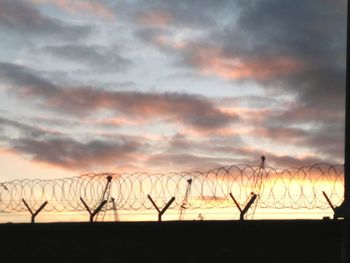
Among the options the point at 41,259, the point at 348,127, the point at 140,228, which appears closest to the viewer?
the point at 348,127

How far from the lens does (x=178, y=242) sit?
61.3 ft

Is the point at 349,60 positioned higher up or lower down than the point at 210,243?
higher up

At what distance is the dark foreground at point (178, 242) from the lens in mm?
17498

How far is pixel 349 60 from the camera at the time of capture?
11.6 m

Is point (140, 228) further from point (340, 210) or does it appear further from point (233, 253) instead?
point (340, 210)

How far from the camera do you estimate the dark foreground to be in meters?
17.5

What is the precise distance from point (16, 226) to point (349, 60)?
13259 mm

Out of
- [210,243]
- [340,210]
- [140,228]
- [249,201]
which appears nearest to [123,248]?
[140,228]

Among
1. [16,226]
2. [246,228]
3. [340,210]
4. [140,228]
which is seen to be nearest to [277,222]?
[246,228]

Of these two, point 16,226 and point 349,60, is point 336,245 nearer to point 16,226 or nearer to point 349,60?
point 349,60

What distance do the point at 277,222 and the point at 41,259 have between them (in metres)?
7.25

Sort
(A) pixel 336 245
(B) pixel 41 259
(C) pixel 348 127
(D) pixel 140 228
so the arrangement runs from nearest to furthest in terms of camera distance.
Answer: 1. (C) pixel 348 127
2. (A) pixel 336 245
3. (D) pixel 140 228
4. (B) pixel 41 259

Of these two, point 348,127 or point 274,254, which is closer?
point 348,127

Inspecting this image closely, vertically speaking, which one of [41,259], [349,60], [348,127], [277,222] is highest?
[349,60]
